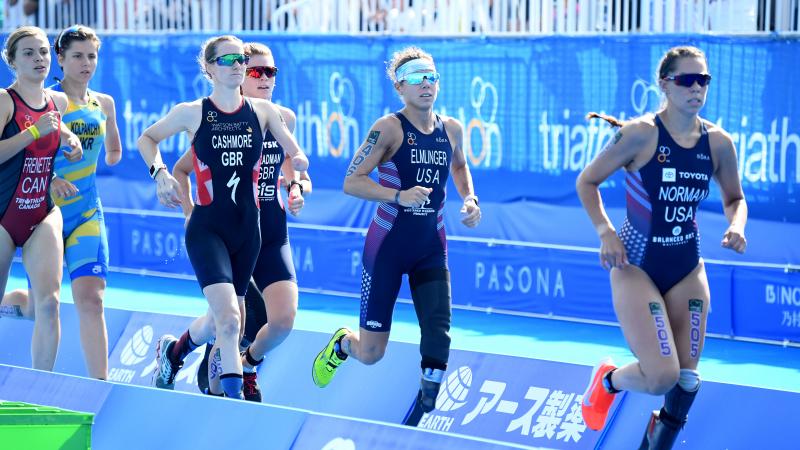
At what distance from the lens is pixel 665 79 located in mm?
7129

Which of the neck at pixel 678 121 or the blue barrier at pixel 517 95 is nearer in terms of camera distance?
the neck at pixel 678 121

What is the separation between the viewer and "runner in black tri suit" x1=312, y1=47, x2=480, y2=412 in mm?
8023

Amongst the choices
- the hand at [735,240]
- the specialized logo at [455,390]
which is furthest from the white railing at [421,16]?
the hand at [735,240]

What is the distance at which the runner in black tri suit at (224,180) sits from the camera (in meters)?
8.12

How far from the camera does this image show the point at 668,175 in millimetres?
7055

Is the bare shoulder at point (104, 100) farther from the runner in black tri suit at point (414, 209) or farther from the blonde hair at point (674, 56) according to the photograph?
the blonde hair at point (674, 56)

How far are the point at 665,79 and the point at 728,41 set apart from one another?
186 inches

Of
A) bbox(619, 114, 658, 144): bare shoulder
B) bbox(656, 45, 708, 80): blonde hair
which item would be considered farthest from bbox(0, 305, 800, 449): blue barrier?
bbox(656, 45, 708, 80): blonde hair

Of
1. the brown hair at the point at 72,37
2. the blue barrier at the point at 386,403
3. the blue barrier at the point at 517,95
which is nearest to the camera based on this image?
the blue barrier at the point at 386,403

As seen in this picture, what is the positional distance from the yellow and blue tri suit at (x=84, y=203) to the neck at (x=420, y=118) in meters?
2.31

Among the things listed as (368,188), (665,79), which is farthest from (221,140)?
(665,79)

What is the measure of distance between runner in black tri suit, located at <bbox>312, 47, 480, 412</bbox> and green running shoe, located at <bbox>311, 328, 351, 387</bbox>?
2.08 feet

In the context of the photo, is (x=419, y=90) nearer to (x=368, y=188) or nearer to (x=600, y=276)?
(x=368, y=188)

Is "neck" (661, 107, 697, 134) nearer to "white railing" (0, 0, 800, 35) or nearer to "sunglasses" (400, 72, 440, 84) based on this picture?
"sunglasses" (400, 72, 440, 84)
